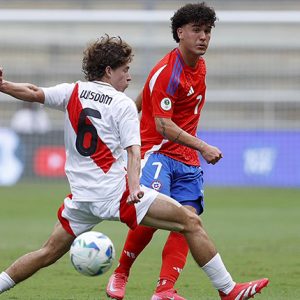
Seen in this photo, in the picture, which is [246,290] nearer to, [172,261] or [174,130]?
[172,261]

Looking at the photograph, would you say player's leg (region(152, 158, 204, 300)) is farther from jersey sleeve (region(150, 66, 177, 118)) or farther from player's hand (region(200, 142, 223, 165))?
player's hand (region(200, 142, 223, 165))

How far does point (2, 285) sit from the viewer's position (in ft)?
24.2

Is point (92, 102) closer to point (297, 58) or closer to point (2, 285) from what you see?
point (2, 285)

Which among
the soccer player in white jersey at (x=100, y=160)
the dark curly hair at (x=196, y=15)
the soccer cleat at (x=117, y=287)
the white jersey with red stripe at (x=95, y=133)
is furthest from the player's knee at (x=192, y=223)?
the dark curly hair at (x=196, y=15)

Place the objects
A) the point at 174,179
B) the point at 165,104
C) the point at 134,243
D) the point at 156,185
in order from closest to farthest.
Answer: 1. the point at 165,104
2. the point at 156,185
3. the point at 174,179
4. the point at 134,243

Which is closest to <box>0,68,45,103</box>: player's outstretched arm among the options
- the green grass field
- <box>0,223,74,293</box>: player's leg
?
<box>0,223,74,293</box>: player's leg

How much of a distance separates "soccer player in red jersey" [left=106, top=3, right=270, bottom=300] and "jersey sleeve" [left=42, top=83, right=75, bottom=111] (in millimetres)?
950

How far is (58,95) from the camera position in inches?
282

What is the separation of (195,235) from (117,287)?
119 centimetres

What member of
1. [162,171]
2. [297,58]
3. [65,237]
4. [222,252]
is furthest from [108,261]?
[297,58]

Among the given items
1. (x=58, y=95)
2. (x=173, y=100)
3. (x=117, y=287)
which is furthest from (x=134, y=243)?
(x=58, y=95)

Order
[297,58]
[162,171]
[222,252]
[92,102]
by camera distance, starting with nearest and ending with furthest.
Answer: [92,102]
[162,171]
[222,252]
[297,58]

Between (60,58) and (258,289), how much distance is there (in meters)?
16.2

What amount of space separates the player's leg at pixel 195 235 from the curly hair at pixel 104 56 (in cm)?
106
